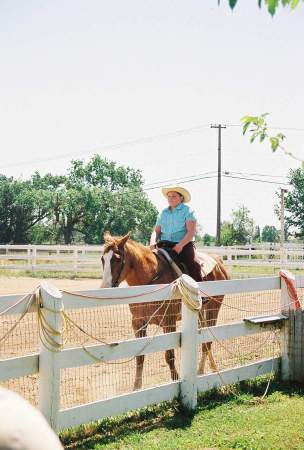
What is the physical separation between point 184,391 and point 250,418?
72 cm

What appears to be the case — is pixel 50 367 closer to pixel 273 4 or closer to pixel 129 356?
pixel 129 356

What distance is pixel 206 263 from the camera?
737 centimetres

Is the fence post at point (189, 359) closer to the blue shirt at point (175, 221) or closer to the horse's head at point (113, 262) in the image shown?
the horse's head at point (113, 262)

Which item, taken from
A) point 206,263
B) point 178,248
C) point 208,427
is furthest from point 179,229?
point 208,427

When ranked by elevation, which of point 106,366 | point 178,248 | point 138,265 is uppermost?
point 178,248

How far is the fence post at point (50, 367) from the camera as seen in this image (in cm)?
399

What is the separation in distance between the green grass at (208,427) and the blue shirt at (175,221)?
87.8 inches

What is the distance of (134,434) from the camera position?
4.41 m

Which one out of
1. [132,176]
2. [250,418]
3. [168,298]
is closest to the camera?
[250,418]

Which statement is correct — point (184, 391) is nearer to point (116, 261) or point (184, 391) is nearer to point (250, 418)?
point (250, 418)

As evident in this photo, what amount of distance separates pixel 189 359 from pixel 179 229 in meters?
2.13

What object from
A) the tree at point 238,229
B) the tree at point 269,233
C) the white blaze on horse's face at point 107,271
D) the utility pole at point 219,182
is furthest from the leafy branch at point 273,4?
the tree at point 269,233

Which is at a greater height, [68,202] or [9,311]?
[68,202]

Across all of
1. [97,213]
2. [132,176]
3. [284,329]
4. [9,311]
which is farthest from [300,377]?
[132,176]
